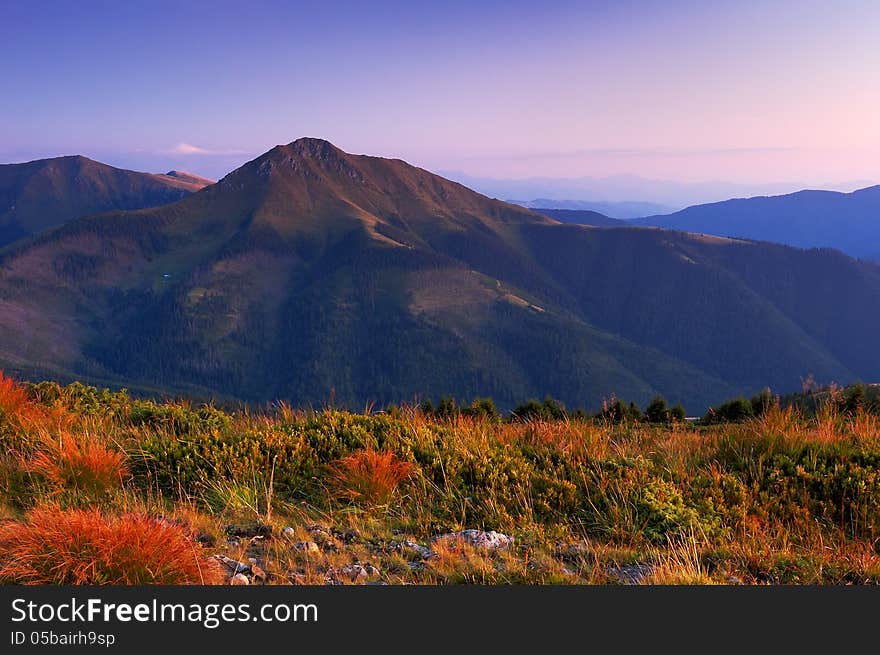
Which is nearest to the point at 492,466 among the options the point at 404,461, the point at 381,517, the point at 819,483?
the point at 404,461

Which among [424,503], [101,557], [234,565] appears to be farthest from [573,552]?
[101,557]

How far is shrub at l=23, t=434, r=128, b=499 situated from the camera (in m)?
6.16

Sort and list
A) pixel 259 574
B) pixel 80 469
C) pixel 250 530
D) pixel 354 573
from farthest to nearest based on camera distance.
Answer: pixel 80 469 < pixel 250 530 < pixel 354 573 < pixel 259 574

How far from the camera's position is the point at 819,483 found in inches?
265

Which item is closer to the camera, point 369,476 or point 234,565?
point 234,565

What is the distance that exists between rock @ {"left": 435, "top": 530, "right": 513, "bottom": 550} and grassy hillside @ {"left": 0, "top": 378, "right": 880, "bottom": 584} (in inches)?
0.8

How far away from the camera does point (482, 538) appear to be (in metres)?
5.34

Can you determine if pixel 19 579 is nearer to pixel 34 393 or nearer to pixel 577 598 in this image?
pixel 577 598

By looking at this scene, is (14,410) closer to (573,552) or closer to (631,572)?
(573,552)

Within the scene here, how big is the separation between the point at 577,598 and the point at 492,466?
2.89 m

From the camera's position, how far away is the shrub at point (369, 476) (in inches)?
250

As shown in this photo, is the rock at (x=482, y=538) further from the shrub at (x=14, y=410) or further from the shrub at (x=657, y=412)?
the shrub at (x=657, y=412)

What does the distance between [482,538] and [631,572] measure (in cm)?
137

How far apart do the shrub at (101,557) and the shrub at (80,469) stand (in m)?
1.89
